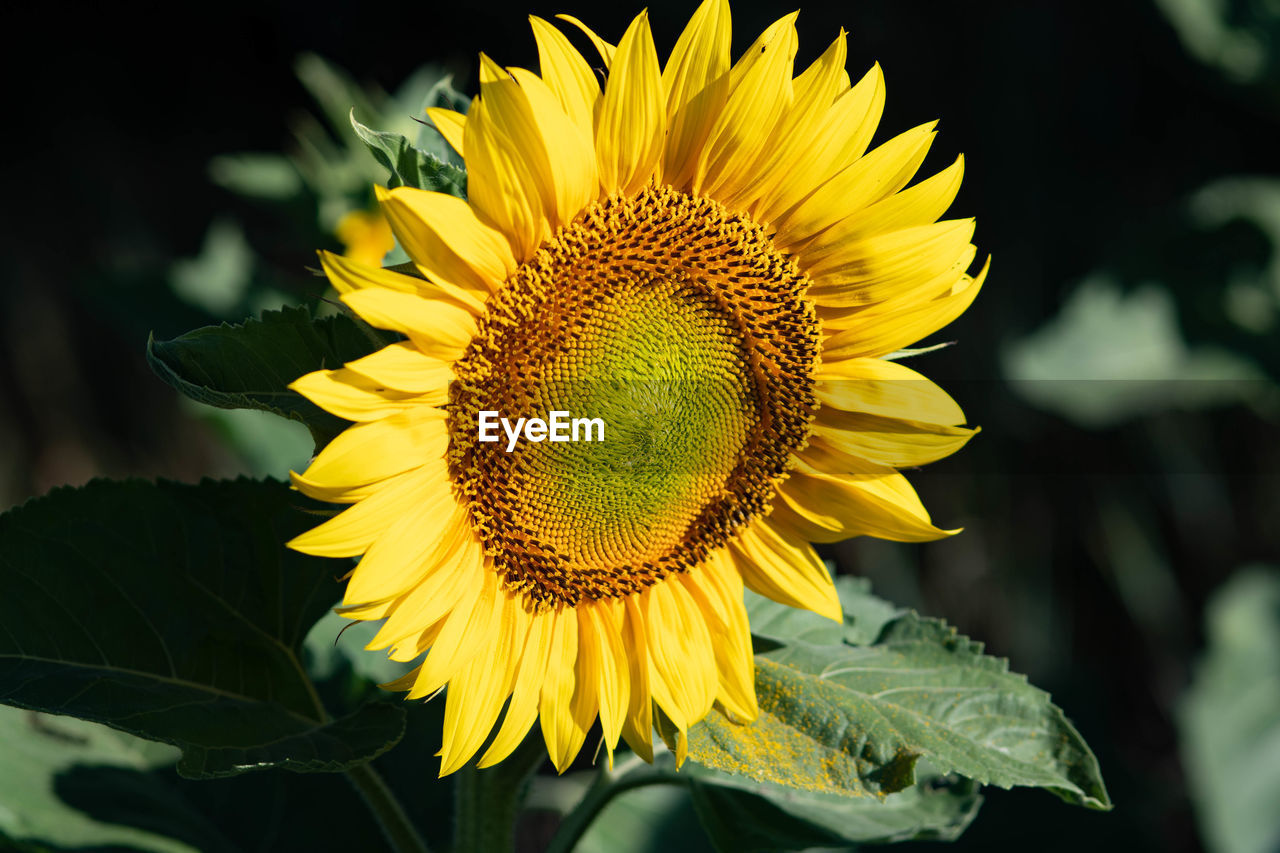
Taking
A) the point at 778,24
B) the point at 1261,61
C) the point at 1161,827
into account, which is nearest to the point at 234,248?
the point at 778,24

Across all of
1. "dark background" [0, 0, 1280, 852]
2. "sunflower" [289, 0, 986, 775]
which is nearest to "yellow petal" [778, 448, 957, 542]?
"sunflower" [289, 0, 986, 775]

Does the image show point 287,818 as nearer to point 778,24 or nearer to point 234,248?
point 778,24

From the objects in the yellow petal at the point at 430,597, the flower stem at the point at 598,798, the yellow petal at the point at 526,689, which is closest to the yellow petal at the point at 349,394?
the yellow petal at the point at 430,597

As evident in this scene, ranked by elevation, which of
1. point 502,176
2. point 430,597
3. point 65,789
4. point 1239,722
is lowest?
point 1239,722

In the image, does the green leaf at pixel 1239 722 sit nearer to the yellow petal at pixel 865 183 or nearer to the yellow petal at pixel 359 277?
the yellow petal at pixel 865 183

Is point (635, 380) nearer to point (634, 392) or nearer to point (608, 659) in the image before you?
point (634, 392)

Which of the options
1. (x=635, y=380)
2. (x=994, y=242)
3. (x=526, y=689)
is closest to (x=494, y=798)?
(x=526, y=689)

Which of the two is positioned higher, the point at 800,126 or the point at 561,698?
the point at 800,126
